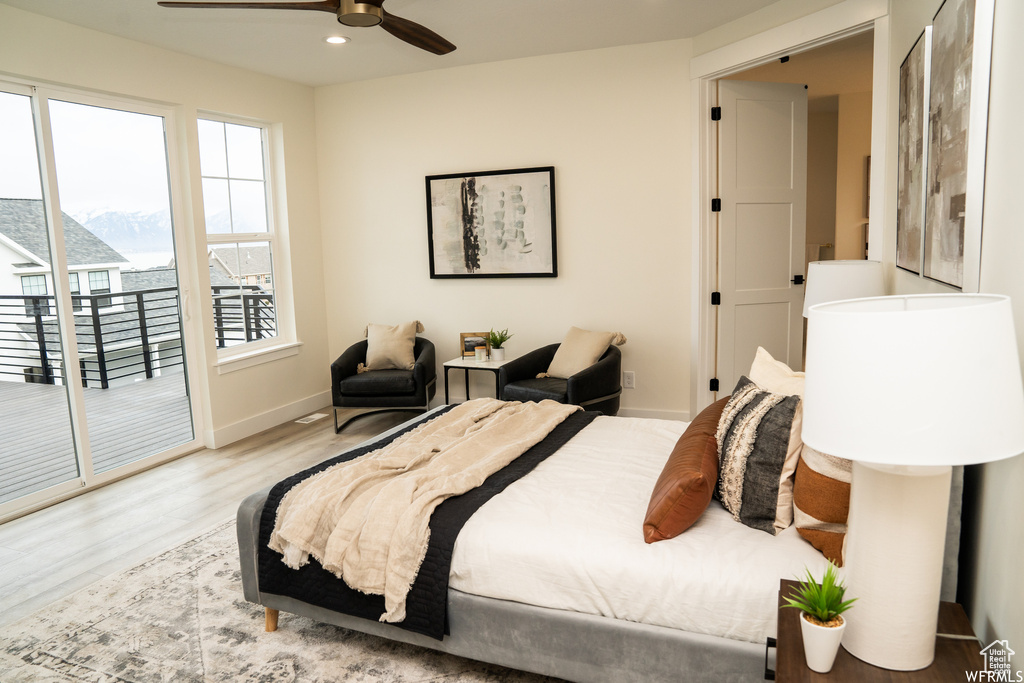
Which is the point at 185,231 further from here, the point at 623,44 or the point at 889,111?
the point at 889,111

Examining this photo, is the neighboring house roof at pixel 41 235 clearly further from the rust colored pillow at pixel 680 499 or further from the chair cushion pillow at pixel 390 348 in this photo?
the rust colored pillow at pixel 680 499

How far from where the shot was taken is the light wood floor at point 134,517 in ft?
9.72

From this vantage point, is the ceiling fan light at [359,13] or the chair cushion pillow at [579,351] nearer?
the ceiling fan light at [359,13]

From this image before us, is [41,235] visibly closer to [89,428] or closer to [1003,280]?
[89,428]

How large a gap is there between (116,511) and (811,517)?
3.51 meters

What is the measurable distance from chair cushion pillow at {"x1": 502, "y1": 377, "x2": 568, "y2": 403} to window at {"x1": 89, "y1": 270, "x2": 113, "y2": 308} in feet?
8.24

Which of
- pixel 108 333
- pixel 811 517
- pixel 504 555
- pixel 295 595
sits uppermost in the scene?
pixel 108 333

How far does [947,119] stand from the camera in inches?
76.1

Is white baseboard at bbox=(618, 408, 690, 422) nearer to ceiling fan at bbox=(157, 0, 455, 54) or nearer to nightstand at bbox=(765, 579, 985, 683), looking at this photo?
ceiling fan at bbox=(157, 0, 455, 54)

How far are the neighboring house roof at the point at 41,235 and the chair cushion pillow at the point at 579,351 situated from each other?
114 inches

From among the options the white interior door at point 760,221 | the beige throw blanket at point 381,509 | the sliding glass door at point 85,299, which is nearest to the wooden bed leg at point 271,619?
the beige throw blanket at point 381,509

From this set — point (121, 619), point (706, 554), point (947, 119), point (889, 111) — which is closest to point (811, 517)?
point (706, 554)

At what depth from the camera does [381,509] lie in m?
2.18

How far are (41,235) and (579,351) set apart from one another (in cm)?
328
